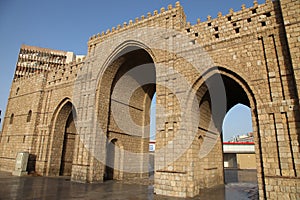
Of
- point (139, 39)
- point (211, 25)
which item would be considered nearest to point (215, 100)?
point (211, 25)

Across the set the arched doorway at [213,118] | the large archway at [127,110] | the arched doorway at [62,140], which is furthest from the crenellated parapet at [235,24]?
the arched doorway at [62,140]

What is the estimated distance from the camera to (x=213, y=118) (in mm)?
11227

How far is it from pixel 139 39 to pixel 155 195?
8.08 metres

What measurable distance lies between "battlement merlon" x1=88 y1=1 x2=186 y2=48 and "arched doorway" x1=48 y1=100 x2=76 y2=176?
506 cm

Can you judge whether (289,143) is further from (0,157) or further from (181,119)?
(0,157)

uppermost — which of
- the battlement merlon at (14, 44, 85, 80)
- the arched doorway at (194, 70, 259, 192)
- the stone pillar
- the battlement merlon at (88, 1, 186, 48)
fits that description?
the battlement merlon at (14, 44, 85, 80)

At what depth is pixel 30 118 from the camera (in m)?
17.2

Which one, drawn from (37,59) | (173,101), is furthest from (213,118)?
(37,59)

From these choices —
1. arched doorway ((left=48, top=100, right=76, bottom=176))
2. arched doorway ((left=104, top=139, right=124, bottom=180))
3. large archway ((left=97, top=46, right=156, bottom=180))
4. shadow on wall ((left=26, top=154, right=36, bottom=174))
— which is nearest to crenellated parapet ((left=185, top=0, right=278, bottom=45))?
large archway ((left=97, top=46, right=156, bottom=180))

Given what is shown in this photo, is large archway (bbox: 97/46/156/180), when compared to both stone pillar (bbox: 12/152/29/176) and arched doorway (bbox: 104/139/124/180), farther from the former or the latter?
stone pillar (bbox: 12/152/29/176)

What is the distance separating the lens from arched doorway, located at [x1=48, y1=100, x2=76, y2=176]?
1479 cm

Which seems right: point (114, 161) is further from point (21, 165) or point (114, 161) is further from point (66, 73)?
point (66, 73)

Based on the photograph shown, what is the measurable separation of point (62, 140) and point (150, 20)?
10734mm

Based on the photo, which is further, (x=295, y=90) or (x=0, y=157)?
(x=0, y=157)
